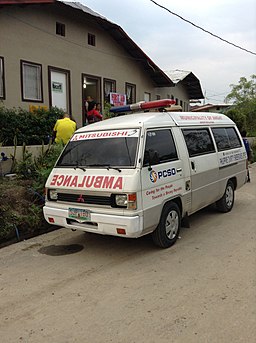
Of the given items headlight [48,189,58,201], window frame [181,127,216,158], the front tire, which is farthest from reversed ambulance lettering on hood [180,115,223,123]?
headlight [48,189,58,201]

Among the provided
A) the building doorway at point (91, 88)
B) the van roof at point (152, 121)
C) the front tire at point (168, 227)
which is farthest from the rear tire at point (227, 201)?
the building doorway at point (91, 88)

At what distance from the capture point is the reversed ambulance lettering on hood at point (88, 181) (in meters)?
4.66

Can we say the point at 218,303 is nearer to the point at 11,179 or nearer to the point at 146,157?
the point at 146,157

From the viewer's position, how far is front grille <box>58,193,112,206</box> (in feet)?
15.5

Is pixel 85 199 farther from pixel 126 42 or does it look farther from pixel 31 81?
pixel 126 42

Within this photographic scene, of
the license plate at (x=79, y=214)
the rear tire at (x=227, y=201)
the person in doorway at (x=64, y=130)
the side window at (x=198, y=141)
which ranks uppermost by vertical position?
the person in doorway at (x=64, y=130)

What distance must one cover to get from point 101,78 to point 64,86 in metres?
2.18

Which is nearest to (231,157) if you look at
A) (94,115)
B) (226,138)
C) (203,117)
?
(226,138)

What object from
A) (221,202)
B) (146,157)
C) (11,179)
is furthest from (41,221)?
(221,202)

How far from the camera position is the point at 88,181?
4.91 metres

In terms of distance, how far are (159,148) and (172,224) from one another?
4.00 ft

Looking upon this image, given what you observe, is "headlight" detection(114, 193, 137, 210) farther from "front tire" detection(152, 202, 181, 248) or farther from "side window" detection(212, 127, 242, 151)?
"side window" detection(212, 127, 242, 151)

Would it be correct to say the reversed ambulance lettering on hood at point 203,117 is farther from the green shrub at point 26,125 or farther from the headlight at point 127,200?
the green shrub at point 26,125

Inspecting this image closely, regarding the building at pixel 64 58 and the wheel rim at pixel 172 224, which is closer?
the wheel rim at pixel 172 224
